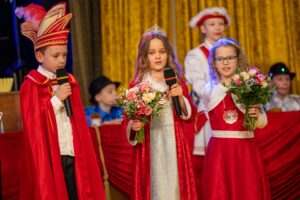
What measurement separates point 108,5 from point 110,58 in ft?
2.13

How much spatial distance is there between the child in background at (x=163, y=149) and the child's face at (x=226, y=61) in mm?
473

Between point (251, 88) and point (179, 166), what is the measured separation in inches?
30.9

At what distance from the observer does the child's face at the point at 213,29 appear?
6.16 m

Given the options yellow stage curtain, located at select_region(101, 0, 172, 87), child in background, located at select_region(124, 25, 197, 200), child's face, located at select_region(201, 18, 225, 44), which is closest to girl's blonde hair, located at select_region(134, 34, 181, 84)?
child in background, located at select_region(124, 25, 197, 200)

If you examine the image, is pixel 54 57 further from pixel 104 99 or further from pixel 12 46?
pixel 12 46

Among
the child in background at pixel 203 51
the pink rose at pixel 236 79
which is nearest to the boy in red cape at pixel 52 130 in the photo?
the pink rose at pixel 236 79

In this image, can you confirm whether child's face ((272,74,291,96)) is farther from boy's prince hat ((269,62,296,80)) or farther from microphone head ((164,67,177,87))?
microphone head ((164,67,177,87))

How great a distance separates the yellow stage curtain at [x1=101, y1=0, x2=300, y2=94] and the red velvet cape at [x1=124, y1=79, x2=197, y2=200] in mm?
3058

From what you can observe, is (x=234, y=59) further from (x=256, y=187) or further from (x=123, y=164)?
(x=123, y=164)

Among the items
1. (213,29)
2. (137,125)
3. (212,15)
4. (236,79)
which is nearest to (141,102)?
(137,125)

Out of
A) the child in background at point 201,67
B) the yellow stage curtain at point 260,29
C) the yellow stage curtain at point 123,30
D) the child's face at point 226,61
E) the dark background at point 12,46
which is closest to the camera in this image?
the child's face at point 226,61

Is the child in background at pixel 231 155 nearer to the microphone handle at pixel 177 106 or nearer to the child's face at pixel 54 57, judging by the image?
the microphone handle at pixel 177 106

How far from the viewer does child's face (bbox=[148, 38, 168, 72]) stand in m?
4.57

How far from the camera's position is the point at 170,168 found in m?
4.46
